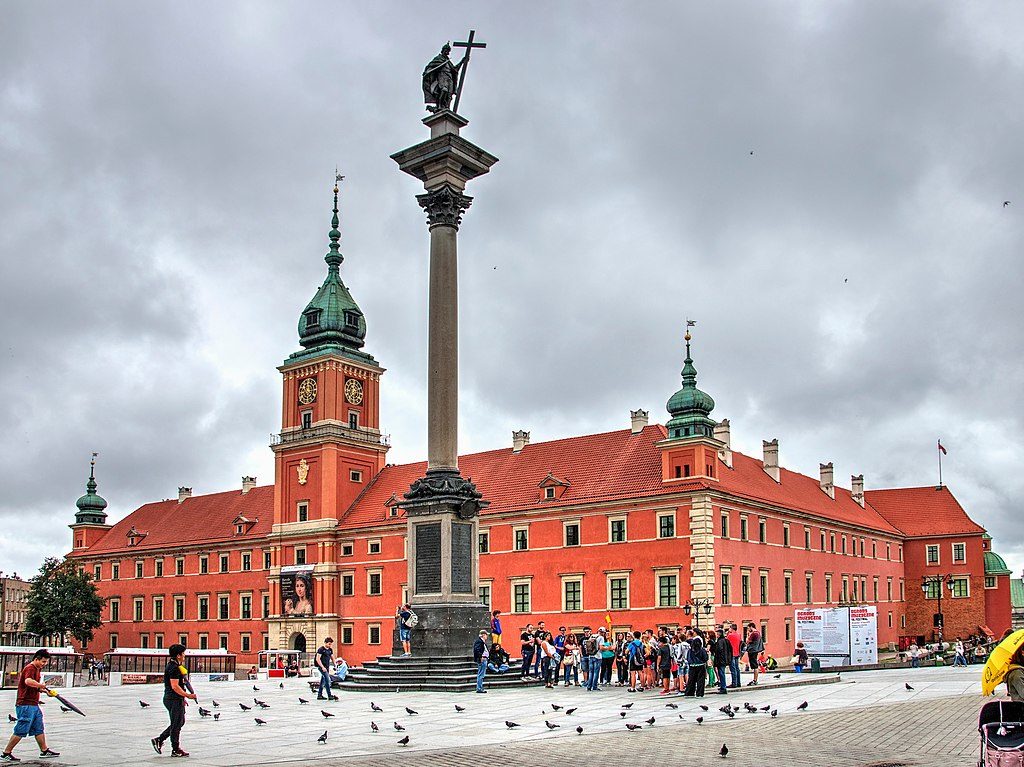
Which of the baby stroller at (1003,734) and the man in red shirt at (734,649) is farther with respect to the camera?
the man in red shirt at (734,649)

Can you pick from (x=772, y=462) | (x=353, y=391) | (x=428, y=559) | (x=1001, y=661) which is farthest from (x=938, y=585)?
(x=1001, y=661)

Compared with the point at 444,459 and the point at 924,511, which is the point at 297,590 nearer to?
the point at 444,459

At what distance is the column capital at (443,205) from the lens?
98.4 ft

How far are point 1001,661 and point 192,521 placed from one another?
78.5 metres

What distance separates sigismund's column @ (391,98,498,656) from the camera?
2736cm

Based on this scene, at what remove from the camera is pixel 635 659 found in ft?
87.7

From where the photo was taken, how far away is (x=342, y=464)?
2788 inches

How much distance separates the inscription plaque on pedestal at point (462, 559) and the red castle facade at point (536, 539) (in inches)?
1039

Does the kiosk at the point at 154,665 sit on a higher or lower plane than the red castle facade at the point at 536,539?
lower

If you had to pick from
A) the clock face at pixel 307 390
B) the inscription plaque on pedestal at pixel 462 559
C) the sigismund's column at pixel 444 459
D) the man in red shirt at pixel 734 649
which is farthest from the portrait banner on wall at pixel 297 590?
the man in red shirt at pixel 734 649

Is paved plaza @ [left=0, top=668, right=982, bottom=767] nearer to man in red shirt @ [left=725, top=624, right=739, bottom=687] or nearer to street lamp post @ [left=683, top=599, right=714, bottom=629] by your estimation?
man in red shirt @ [left=725, top=624, right=739, bottom=687]

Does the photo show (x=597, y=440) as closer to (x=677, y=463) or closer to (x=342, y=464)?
(x=677, y=463)

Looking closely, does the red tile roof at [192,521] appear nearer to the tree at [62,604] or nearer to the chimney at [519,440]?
the tree at [62,604]

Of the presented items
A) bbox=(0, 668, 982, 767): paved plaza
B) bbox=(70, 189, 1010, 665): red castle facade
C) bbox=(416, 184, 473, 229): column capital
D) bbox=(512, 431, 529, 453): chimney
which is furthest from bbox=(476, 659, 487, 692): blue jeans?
bbox=(512, 431, 529, 453): chimney
